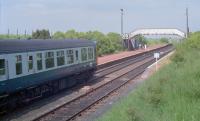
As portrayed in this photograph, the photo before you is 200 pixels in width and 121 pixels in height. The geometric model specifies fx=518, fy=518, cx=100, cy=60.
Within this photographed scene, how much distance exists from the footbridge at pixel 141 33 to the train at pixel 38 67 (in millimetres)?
59365

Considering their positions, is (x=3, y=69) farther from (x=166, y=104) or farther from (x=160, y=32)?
(x=160, y=32)

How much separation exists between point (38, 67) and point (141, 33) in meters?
77.7

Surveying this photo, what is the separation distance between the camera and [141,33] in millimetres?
99562

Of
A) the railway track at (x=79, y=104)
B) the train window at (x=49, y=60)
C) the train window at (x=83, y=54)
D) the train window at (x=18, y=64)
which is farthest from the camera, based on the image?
the train window at (x=83, y=54)

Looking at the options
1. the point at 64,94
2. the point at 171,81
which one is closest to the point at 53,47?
the point at 64,94

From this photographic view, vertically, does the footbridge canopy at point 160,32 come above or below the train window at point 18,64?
above

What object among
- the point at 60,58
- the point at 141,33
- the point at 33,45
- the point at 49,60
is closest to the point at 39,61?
the point at 33,45

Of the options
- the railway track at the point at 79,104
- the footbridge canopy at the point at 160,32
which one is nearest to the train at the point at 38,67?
the railway track at the point at 79,104

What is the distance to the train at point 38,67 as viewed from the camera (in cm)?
1934

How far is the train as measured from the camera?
63.5 ft

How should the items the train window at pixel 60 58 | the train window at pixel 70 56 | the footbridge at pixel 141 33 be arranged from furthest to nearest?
the footbridge at pixel 141 33 < the train window at pixel 70 56 < the train window at pixel 60 58

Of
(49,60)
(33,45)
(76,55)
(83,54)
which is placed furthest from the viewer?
(83,54)

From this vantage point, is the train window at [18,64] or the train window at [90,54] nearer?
the train window at [18,64]

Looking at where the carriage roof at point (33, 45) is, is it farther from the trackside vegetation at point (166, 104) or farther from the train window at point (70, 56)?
the trackside vegetation at point (166, 104)
